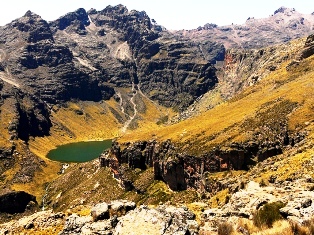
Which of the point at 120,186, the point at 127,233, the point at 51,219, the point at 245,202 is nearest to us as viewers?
the point at 127,233

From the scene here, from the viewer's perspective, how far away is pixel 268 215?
35.1 meters

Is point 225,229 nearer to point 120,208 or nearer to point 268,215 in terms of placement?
point 268,215

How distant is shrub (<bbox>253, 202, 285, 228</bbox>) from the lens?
3444cm

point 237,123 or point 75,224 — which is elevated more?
point 75,224

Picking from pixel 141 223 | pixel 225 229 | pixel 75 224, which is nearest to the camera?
pixel 225 229

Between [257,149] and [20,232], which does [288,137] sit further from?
[20,232]

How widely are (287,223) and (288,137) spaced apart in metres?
109

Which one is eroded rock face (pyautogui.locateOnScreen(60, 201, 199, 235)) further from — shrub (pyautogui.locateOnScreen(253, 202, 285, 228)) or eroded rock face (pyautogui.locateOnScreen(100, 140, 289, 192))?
eroded rock face (pyautogui.locateOnScreen(100, 140, 289, 192))

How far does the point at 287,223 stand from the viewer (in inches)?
1193

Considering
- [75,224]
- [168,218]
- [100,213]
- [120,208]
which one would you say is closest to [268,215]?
[168,218]

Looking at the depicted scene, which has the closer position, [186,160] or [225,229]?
[225,229]

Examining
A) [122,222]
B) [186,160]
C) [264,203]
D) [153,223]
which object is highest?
[122,222]

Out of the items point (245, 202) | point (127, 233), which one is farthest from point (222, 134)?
point (127, 233)

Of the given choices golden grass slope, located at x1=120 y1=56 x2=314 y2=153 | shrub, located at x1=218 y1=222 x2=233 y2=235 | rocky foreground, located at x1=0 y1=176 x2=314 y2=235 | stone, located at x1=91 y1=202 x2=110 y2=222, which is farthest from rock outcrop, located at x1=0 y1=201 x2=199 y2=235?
golden grass slope, located at x1=120 y1=56 x2=314 y2=153
